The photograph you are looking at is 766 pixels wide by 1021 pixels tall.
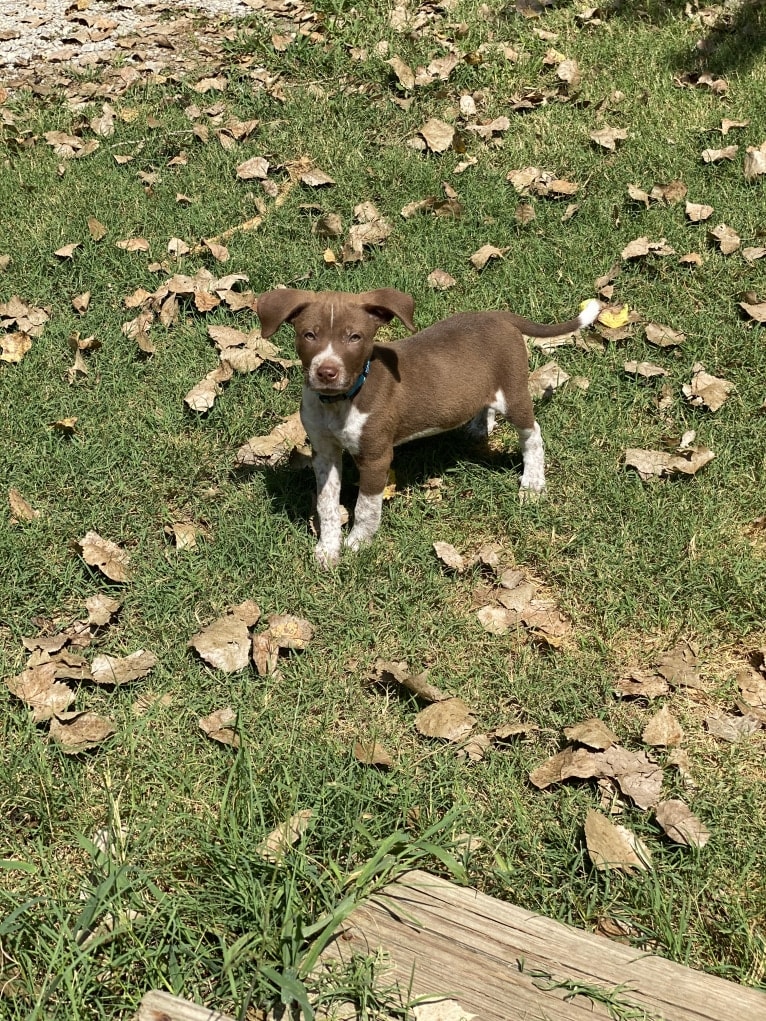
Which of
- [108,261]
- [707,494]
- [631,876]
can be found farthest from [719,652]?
[108,261]

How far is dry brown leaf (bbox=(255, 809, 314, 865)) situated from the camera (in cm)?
289

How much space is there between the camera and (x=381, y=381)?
4.17 m

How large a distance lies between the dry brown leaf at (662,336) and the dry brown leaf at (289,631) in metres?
2.82

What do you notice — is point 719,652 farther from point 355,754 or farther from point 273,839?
point 273,839

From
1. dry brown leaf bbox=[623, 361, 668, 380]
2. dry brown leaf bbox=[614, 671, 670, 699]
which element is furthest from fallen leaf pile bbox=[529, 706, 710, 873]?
dry brown leaf bbox=[623, 361, 668, 380]

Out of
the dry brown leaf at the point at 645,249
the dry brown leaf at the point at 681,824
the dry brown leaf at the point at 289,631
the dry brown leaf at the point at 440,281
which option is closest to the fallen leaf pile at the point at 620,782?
the dry brown leaf at the point at 681,824

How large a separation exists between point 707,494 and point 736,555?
16.2 inches

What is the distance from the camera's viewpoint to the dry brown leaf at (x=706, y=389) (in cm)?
490

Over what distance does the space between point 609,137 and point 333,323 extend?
420cm

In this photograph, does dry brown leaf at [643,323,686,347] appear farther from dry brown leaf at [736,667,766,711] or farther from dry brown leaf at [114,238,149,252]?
dry brown leaf at [114,238,149,252]

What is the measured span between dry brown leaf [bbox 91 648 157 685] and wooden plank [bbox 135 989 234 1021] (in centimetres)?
153

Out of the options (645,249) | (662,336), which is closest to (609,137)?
(645,249)

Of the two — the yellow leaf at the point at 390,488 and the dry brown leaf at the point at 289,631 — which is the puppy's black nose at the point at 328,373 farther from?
the dry brown leaf at the point at 289,631

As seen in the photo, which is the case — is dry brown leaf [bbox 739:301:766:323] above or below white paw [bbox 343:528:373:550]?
above
